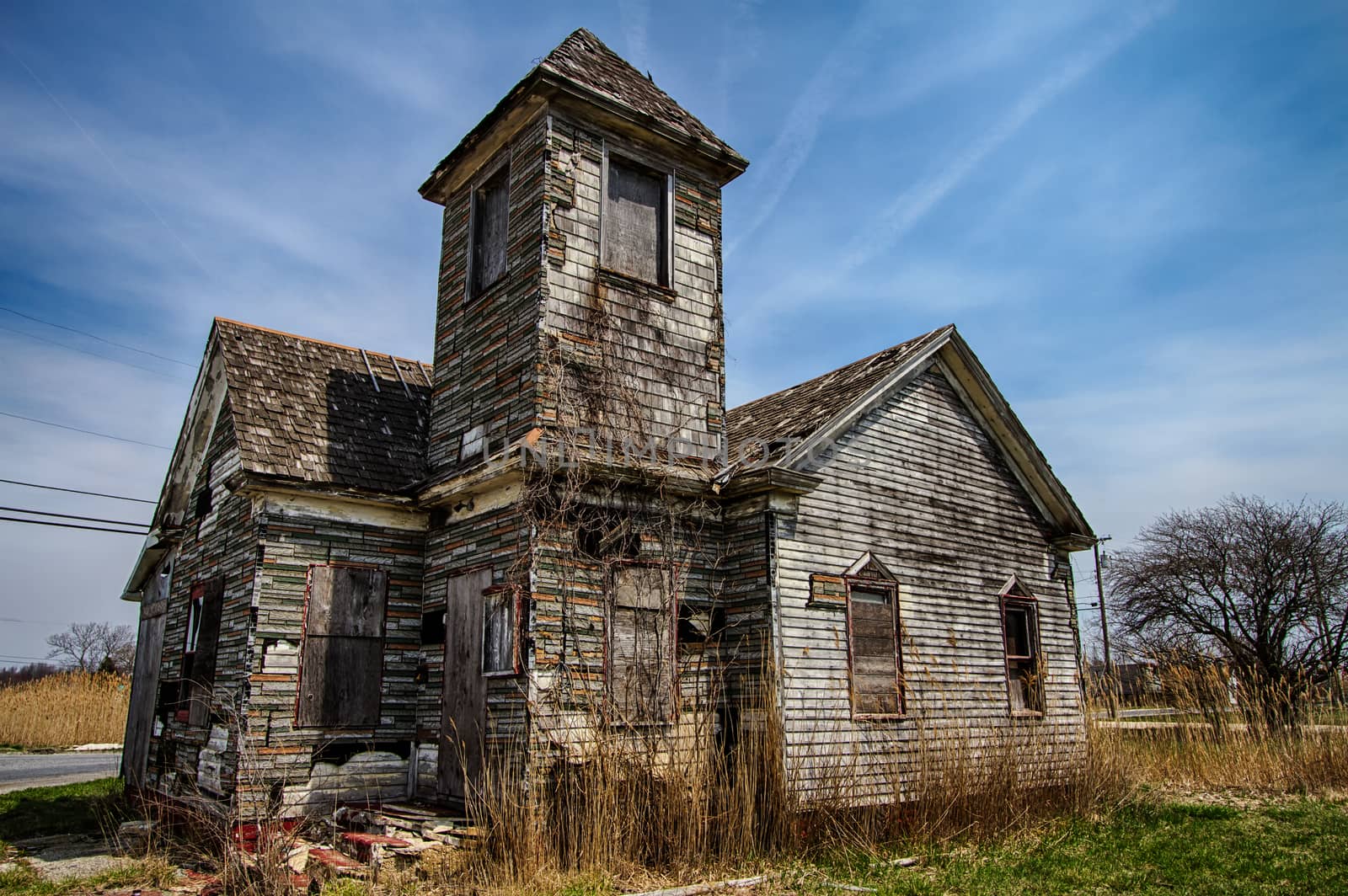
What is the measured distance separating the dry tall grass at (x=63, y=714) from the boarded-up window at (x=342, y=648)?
20.1 meters

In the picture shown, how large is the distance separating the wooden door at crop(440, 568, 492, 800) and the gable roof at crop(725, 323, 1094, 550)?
12.0 feet

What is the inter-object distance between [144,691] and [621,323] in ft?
32.3

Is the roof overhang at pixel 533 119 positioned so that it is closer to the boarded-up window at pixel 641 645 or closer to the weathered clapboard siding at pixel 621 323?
the weathered clapboard siding at pixel 621 323

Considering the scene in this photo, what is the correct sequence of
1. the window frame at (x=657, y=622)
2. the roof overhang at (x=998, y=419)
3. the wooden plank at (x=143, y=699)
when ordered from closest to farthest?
the window frame at (x=657, y=622) → the roof overhang at (x=998, y=419) → the wooden plank at (x=143, y=699)

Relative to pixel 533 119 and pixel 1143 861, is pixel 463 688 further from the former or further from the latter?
pixel 1143 861

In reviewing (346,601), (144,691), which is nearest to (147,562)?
(144,691)

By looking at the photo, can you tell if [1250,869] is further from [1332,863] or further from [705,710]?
[705,710]

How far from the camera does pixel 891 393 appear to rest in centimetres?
1219

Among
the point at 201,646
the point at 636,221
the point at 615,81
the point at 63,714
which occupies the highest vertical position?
the point at 615,81

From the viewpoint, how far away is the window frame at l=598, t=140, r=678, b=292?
11.0 m

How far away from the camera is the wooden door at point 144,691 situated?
13211mm

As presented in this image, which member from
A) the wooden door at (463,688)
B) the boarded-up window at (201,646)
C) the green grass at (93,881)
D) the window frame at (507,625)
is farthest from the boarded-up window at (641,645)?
the boarded-up window at (201,646)

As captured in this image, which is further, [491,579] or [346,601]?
[346,601]

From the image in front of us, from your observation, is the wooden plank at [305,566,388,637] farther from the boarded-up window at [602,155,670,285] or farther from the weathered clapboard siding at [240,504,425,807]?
the boarded-up window at [602,155,670,285]
